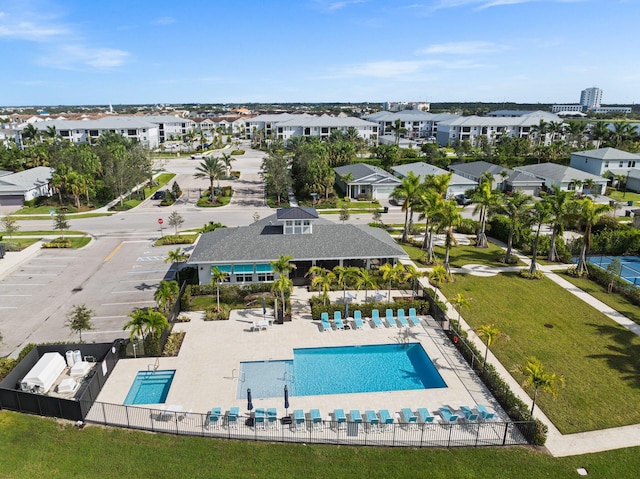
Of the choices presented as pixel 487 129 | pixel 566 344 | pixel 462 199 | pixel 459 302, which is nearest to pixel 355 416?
pixel 459 302

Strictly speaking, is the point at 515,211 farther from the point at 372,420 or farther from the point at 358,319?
the point at 372,420

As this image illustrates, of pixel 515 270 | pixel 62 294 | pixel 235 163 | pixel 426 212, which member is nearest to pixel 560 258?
→ pixel 515 270

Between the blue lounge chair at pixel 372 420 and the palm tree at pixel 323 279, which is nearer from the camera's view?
the blue lounge chair at pixel 372 420

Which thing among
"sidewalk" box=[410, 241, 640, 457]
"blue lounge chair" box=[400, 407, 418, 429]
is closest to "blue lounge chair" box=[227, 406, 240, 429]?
"blue lounge chair" box=[400, 407, 418, 429]

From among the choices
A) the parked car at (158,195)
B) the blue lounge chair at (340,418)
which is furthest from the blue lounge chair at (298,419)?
the parked car at (158,195)

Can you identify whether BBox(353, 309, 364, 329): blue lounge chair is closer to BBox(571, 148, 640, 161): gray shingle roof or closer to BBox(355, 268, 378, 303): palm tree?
A: BBox(355, 268, 378, 303): palm tree

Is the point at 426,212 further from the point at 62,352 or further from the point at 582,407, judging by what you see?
the point at 62,352

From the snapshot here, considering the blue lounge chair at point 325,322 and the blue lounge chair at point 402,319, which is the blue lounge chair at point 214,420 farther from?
the blue lounge chair at point 402,319
